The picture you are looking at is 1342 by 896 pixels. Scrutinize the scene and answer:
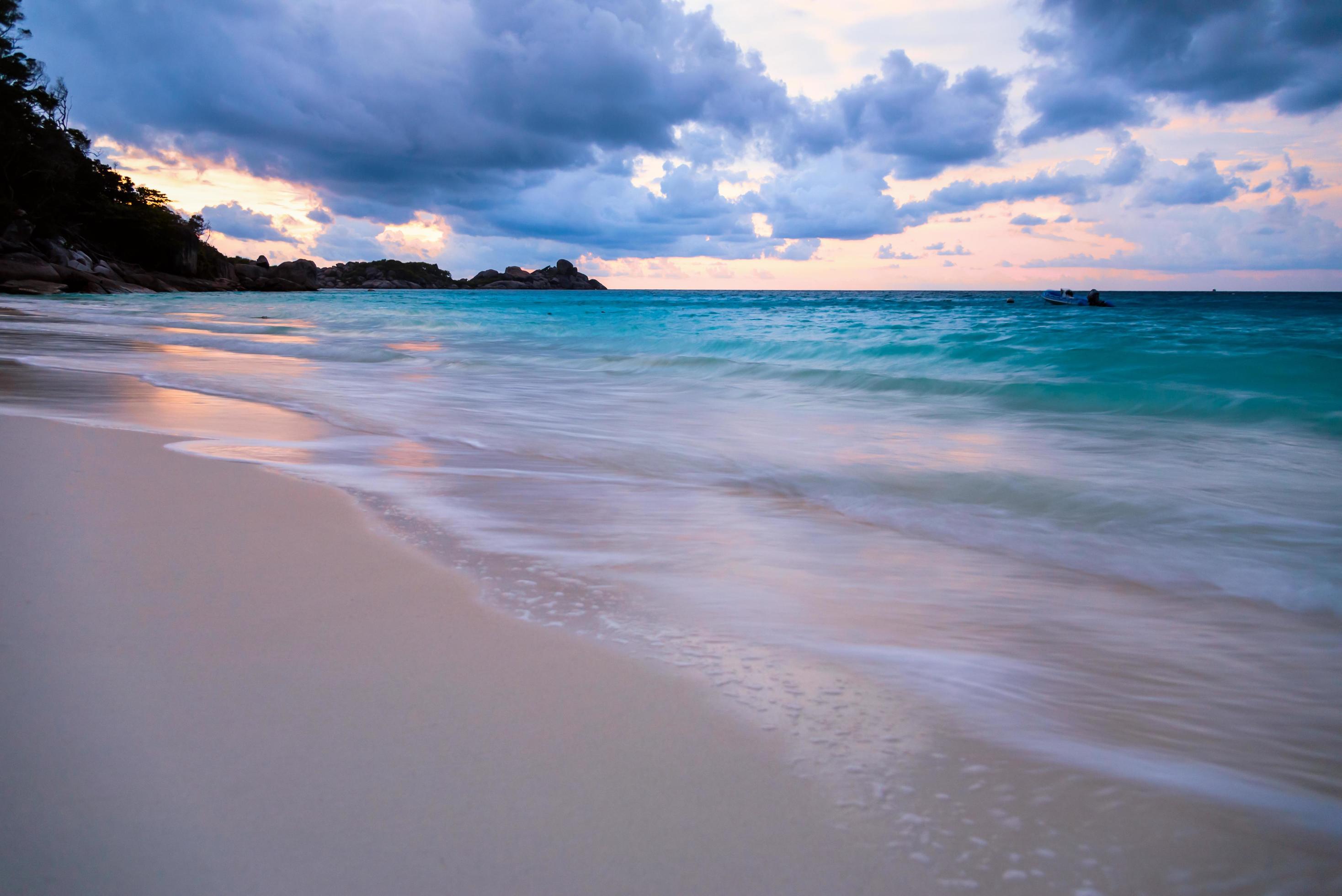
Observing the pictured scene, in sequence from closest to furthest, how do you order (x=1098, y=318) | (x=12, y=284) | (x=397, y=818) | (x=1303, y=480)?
1. (x=397, y=818)
2. (x=1303, y=480)
3. (x=1098, y=318)
4. (x=12, y=284)

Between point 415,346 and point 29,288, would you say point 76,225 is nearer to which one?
point 29,288

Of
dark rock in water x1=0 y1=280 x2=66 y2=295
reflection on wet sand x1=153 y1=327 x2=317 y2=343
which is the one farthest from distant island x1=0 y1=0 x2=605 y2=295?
reflection on wet sand x1=153 y1=327 x2=317 y2=343

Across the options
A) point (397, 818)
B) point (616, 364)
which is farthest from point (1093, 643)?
point (616, 364)

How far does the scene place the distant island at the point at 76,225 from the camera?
34.4 meters

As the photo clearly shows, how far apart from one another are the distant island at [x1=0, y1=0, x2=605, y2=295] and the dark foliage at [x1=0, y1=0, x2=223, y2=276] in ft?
0.18

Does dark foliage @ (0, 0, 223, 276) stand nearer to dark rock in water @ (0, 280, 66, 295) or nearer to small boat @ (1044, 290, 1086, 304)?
dark rock in water @ (0, 280, 66, 295)

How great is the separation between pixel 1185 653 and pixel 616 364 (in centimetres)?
1046

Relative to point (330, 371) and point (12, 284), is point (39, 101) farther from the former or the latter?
point (330, 371)

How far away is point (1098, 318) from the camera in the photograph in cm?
2534

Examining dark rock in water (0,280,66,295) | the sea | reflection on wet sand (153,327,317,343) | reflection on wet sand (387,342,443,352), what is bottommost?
the sea

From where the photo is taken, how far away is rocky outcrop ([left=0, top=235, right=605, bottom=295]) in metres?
31.4

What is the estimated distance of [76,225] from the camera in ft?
150

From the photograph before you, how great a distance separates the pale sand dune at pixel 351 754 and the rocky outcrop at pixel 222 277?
121ft

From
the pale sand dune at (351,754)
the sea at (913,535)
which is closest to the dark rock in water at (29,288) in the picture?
the sea at (913,535)
